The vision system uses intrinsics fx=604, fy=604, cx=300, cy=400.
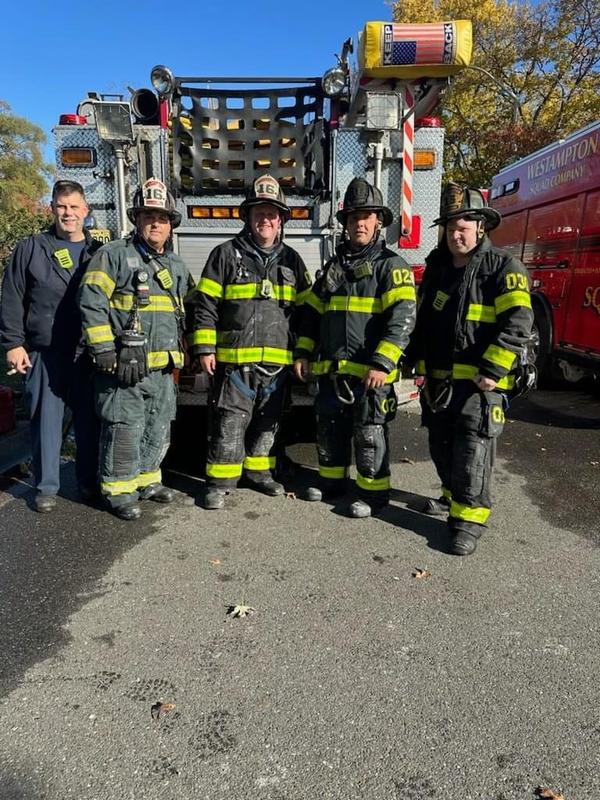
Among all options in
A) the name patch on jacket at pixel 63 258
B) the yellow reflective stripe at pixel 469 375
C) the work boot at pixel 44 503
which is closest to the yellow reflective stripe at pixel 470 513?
the yellow reflective stripe at pixel 469 375

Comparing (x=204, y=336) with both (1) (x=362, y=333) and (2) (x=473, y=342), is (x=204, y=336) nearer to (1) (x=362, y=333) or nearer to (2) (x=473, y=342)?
(1) (x=362, y=333)

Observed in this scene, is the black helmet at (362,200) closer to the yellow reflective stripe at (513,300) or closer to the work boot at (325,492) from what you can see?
the yellow reflective stripe at (513,300)

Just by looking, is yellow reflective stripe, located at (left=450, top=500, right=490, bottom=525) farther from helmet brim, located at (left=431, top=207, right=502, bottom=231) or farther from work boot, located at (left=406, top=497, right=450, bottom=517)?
helmet brim, located at (left=431, top=207, right=502, bottom=231)

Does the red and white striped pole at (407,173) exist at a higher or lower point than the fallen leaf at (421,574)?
higher

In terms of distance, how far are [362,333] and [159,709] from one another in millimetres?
2333

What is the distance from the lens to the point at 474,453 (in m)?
3.41

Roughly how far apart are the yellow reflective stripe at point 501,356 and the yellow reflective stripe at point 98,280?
2.19 metres

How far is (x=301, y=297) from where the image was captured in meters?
3.91

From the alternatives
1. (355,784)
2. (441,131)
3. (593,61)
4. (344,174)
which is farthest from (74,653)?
(593,61)

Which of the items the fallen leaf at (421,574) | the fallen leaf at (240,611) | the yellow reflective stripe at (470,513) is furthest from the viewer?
the yellow reflective stripe at (470,513)

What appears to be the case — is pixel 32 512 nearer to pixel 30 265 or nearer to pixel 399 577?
pixel 30 265

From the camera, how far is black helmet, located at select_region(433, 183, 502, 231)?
3.34 metres

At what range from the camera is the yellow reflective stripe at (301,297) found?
389cm

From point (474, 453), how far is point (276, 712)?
1.84 m
